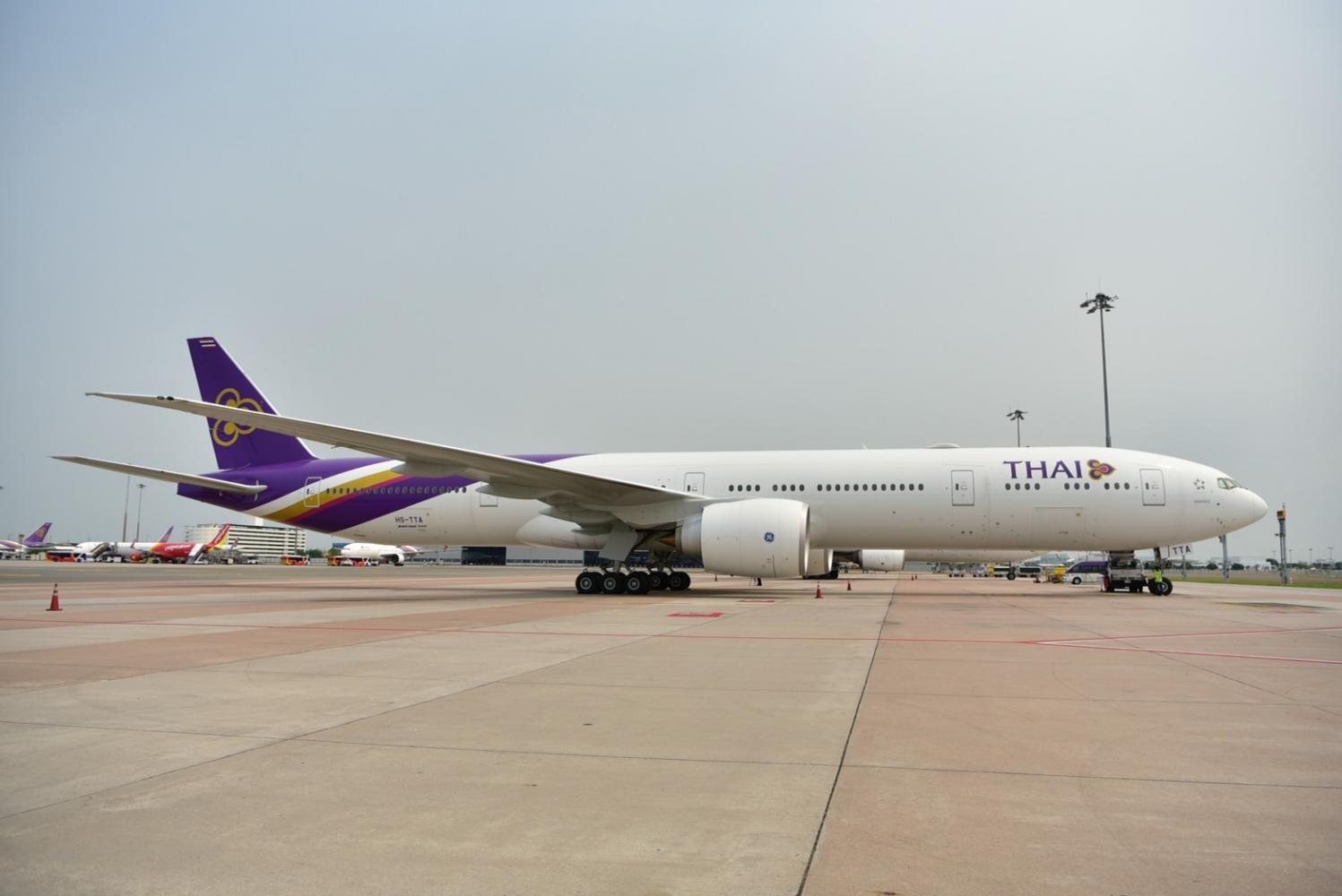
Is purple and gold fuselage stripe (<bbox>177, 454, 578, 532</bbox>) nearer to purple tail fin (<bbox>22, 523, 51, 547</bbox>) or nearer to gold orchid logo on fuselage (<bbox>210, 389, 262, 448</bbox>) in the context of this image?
gold orchid logo on fuselage (<bbox>210, 389, 262, 448</bbox>)

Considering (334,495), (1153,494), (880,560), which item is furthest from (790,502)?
(880,560)

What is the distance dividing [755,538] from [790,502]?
1.33m

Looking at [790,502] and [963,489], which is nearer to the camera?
[790,502]

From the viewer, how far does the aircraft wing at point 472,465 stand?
14298mm

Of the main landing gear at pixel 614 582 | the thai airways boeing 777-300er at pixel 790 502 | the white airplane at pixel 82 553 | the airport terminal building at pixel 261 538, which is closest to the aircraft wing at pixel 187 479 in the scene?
the thai airways boeing 777-300er at pixel 790 502

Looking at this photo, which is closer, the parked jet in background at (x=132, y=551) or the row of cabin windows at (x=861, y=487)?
the row of cabin windows at (x=861, y=487)

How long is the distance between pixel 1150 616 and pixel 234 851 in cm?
1387

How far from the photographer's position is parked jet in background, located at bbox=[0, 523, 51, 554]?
80312mm

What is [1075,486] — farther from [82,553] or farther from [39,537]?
[39,537]

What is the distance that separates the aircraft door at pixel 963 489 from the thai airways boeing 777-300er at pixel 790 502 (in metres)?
0.03

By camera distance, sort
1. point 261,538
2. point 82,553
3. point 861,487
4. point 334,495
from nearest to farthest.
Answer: point 861,487 < point 334,495 < point 82,553 < point 261,538

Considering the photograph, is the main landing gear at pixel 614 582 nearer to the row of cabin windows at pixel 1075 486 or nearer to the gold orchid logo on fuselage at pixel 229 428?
the row of cabin windows at pixel 1075 486

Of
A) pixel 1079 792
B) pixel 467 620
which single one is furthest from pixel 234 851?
pixel 467 620

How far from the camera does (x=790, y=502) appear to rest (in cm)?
1761
